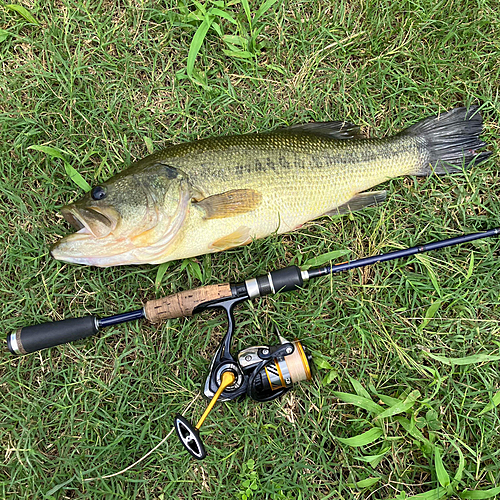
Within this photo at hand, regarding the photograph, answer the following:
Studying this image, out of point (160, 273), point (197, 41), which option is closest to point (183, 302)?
point (160, 273)

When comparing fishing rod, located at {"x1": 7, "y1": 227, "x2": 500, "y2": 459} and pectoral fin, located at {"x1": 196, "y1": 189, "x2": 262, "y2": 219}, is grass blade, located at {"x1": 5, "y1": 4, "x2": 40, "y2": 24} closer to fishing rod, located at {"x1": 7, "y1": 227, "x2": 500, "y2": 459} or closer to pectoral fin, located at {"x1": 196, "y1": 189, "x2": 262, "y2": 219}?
pectoral fin, located at {"x1": 196, "y1": 189, "x2": 262, "y2": 219}

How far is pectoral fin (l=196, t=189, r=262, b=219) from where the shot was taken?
8.09 feet

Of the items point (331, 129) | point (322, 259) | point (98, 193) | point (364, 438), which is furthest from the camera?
point (331, 129)

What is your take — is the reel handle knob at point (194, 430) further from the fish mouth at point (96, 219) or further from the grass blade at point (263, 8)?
the grass blade at point (263, 8)

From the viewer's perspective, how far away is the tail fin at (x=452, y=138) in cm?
289

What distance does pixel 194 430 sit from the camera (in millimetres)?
2328

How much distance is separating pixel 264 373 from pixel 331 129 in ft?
6.09

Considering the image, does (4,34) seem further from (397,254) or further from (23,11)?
(397,254)

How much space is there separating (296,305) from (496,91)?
92.5 inches

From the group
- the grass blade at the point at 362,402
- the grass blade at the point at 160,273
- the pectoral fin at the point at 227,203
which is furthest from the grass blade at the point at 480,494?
the grass blade at the point at 160,273

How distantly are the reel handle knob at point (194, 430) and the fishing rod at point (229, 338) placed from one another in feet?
0.10

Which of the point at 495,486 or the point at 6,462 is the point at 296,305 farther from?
the point at 6,462

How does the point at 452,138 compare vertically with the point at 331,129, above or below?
below

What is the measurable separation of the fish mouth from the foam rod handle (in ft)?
2.09
